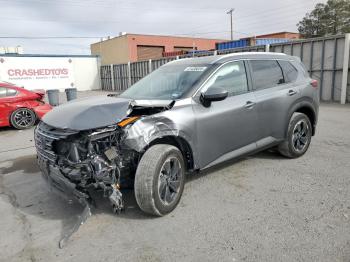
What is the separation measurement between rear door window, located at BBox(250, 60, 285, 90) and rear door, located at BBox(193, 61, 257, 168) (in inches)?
9.3

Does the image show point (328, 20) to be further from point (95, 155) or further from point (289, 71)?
point (95, 155)

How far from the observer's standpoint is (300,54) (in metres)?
13.1

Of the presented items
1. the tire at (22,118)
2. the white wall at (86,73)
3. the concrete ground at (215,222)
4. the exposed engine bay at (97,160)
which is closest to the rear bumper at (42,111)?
the tire at (22,118)

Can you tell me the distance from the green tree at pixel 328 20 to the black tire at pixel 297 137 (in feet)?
150

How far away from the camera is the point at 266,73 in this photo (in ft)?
15.2

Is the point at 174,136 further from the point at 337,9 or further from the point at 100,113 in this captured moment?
the point at 337,9

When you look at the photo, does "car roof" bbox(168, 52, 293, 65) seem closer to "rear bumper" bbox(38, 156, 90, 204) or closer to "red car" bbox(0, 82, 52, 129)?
"rear bumper" bbox(38, 156, 90, 204)

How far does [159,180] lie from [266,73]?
8.28ft

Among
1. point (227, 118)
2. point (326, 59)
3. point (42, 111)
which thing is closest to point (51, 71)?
point (42, 111)

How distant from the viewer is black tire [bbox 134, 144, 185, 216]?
313 centimetres

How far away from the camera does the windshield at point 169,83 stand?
385 cm

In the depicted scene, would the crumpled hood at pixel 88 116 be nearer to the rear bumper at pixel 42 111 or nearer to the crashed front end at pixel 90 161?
the crashed front end at pixel 90 161

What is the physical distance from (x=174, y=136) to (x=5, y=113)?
7.49 metres

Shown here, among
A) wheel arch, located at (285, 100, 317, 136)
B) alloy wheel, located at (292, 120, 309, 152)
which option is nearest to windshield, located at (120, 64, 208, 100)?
wheel arch, located at (285, 100, 317, 136)
